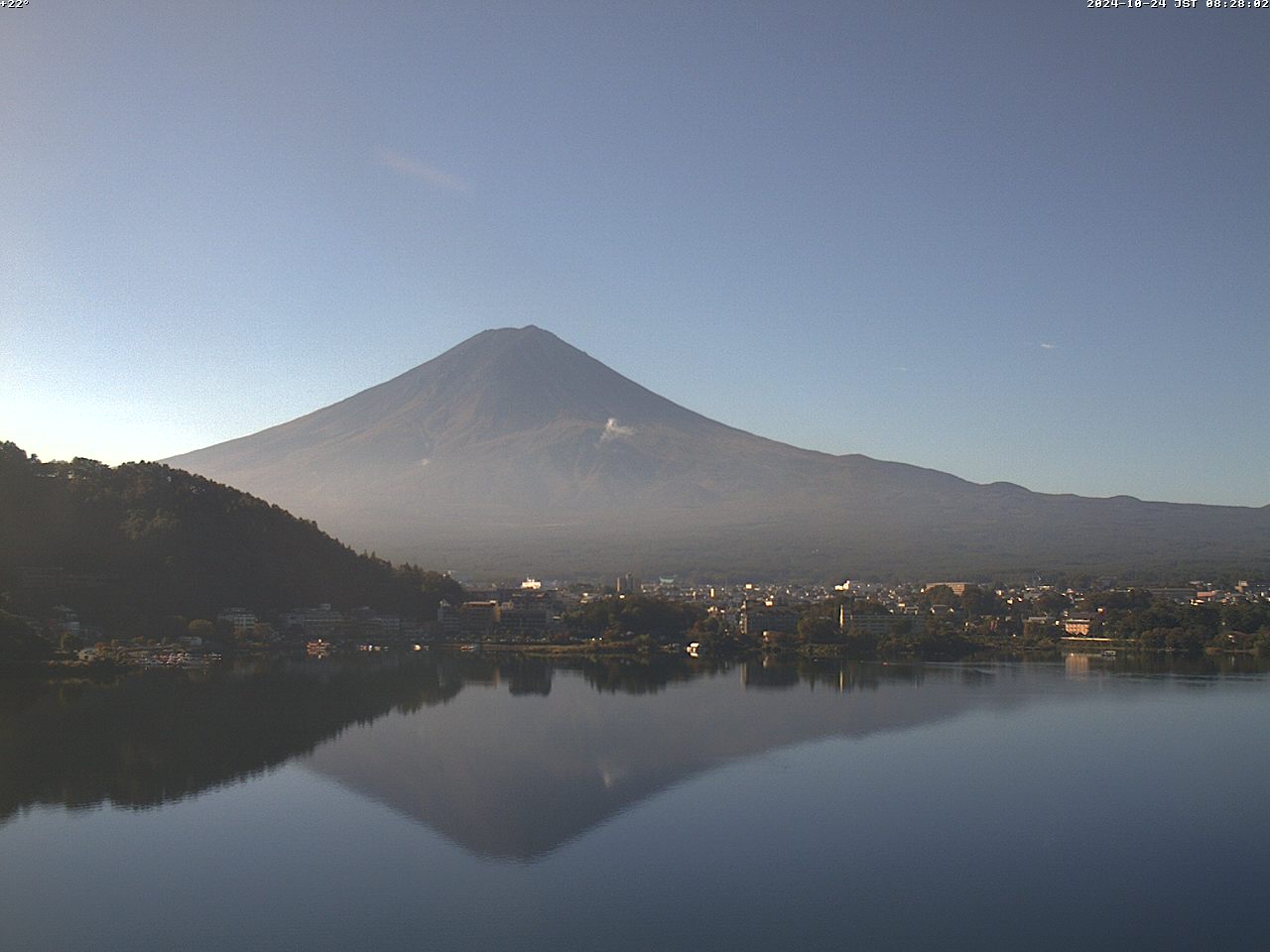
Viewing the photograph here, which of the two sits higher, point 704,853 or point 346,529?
point 346,529

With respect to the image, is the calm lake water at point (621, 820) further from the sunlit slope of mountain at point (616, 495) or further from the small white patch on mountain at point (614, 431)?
the small white patch on mountain at point (614, 431)

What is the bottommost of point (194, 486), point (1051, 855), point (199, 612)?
point (1051, 855)

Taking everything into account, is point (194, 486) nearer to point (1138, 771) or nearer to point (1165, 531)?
point (1138, 771)

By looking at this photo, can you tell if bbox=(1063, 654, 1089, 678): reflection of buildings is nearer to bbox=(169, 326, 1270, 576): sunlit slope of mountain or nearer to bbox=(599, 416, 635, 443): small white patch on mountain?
bbox=(169, 326, 1270, 576): sunlit slope of mountain

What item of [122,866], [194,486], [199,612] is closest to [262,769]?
[122,866]

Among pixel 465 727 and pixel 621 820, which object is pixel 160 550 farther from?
pixel 621 820

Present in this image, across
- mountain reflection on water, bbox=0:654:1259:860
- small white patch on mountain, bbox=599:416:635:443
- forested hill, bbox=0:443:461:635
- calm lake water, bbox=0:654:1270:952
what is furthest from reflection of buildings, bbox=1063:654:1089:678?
small white patch on mountain, bbox=599:416:635:443

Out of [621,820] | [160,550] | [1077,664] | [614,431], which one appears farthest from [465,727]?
[614,431]
